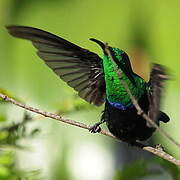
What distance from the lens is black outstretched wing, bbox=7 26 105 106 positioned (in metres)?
2.56

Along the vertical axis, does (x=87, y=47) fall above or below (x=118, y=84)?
below

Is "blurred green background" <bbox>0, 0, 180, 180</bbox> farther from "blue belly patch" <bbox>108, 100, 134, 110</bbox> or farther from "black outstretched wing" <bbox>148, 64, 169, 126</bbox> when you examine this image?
"black outstretched wing" <bbox>148, 64, 169, 126</bbox>

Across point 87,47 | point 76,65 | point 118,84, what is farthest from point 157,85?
point 87,47

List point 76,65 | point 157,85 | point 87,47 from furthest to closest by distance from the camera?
1. point 87,47
2. point 76,65
3. point 157,85

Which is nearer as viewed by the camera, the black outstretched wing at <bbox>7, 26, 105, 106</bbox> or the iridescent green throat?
the iridescent green throat

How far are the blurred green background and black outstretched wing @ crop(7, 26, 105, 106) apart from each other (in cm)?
142

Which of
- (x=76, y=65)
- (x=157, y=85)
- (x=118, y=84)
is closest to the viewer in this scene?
(x=157, y=85)

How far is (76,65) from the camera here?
109 inches

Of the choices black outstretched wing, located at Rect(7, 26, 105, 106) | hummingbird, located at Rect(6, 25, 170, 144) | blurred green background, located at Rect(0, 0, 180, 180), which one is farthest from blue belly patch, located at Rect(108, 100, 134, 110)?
blurred green background, located at Rect(0, 0, 180, 180)

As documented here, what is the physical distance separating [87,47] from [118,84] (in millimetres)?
2020

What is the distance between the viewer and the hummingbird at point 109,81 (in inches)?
91.0

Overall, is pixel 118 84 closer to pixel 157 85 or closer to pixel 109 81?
pixel 109 81

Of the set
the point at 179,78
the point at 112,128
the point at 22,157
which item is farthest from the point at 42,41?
the point at 179,78

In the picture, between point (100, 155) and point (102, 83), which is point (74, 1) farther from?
point (102, 83)
